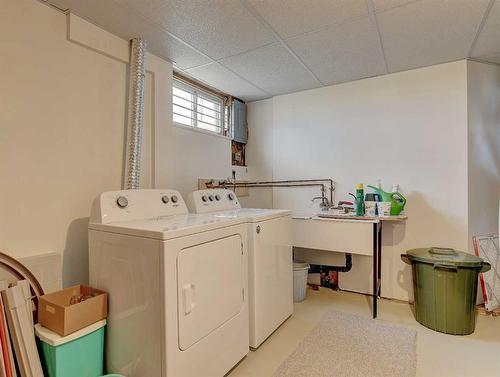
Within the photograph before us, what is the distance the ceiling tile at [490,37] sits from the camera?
1.83 m

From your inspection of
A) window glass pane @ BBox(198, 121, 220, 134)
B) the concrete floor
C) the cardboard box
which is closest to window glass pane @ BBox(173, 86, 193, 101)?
window glass pane @ BBox(198, 121, 220, 134)

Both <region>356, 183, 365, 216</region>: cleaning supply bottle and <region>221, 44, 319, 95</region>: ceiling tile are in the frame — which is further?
<region>356, 183, 365, 216</region>: cleaning supply bottle

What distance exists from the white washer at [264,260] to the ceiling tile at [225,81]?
3.89 ft

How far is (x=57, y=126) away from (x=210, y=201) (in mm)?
1169

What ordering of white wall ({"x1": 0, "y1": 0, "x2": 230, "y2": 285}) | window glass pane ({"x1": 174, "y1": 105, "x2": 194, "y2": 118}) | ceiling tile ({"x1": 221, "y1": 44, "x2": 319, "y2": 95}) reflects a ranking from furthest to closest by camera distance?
window glass pane ({"x1": 174, "y1": 105, "x2": 194, "y2": 118}) < ceiling tile ({"x1": 221, "y1": 44, "x2": 319, "y2": 95}) < white wall ({"x1": 0, "y1": 0, "x2": 230, "y2": 285})

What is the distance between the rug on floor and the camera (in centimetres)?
171

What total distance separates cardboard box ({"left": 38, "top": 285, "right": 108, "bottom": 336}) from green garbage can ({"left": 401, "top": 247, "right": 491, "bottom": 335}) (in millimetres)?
2319

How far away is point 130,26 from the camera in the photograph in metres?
1.94

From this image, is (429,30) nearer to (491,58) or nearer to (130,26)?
(491,58)

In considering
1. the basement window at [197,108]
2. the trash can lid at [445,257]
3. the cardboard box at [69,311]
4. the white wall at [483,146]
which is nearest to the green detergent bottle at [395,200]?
the trash can lid at [445,257]

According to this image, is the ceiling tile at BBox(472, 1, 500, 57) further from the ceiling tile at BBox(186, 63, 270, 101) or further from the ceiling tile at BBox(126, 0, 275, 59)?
the ceiling tile at BBox(186, 63, 270, 101)

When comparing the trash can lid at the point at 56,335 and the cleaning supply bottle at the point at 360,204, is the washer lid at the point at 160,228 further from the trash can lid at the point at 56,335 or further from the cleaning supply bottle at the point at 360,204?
the cleaning supply bottle at the point at 360,204

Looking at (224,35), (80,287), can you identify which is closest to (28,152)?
(80,287)

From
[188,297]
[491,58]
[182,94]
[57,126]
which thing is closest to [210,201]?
[188,297]
